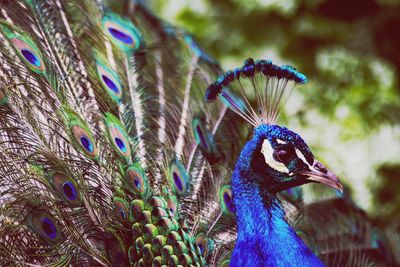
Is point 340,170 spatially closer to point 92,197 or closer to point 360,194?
point 360,194

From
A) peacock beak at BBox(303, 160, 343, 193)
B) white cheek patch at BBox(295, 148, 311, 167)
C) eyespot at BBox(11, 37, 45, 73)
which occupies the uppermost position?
eyespot at BBox(11, 37, 45, 73)

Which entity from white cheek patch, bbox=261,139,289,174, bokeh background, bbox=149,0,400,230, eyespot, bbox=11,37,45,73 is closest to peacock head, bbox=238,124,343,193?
white cheek patch, bbox=261,139,289,174

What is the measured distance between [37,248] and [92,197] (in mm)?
153

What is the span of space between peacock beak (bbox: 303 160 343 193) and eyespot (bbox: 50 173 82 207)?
0.48 meters

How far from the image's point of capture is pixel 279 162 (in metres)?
1.33

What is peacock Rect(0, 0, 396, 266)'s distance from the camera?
1.35 metres

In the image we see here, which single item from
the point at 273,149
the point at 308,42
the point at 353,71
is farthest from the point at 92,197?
the point at 308,42

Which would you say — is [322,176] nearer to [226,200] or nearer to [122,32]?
[226,200]

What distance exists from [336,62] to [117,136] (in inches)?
81.2

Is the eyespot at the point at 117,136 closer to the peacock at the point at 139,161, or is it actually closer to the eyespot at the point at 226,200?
the peacock at the point at 139,161

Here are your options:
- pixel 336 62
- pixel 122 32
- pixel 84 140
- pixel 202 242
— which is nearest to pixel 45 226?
pixel 84 140

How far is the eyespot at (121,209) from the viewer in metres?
1.46

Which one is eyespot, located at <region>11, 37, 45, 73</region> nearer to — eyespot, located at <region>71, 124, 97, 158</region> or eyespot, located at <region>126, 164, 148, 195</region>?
eyespot, located at <region>71, 124, 97, 158</region>

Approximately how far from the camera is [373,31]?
153 inches
